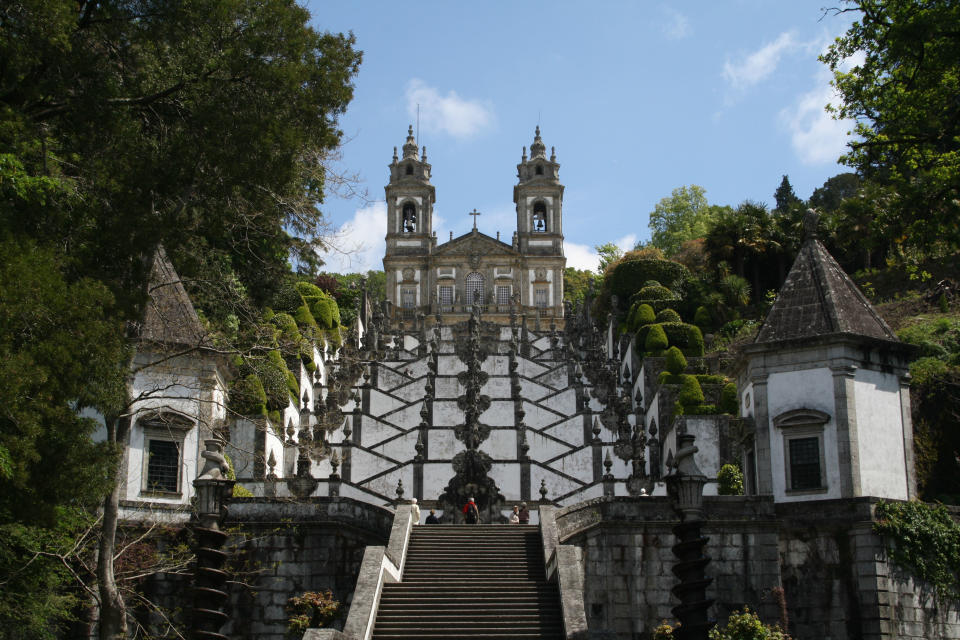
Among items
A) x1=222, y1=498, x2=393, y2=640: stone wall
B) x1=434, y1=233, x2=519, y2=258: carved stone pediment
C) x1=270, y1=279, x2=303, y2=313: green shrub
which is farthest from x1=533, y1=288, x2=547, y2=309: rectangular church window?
x1=222, y1=498, x2=393, y2=640: stone wall

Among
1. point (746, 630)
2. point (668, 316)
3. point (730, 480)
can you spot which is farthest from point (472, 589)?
point (668, 316)

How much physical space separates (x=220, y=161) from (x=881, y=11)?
9.24 metres

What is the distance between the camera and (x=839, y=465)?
20484 millimetres

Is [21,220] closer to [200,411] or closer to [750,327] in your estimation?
[200,411]

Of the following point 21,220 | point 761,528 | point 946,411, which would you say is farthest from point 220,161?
point 946,411

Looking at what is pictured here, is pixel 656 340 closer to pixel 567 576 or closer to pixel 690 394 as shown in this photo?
pixel 690 394

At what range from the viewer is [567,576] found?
15828 millimetres

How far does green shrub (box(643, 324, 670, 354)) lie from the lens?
35750 mm

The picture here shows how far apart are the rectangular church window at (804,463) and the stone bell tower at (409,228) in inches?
1816

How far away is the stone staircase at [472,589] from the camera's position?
15.4 metres

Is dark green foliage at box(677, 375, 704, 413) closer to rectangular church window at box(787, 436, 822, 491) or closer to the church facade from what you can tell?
rectangular church window at box(787, 436, 822, 491)

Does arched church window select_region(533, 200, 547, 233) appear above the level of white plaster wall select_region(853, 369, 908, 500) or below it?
above

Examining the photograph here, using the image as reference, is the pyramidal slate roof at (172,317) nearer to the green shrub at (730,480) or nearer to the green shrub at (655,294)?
the green shrub at (730,480)

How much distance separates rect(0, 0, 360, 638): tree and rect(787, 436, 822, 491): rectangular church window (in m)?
11.2
